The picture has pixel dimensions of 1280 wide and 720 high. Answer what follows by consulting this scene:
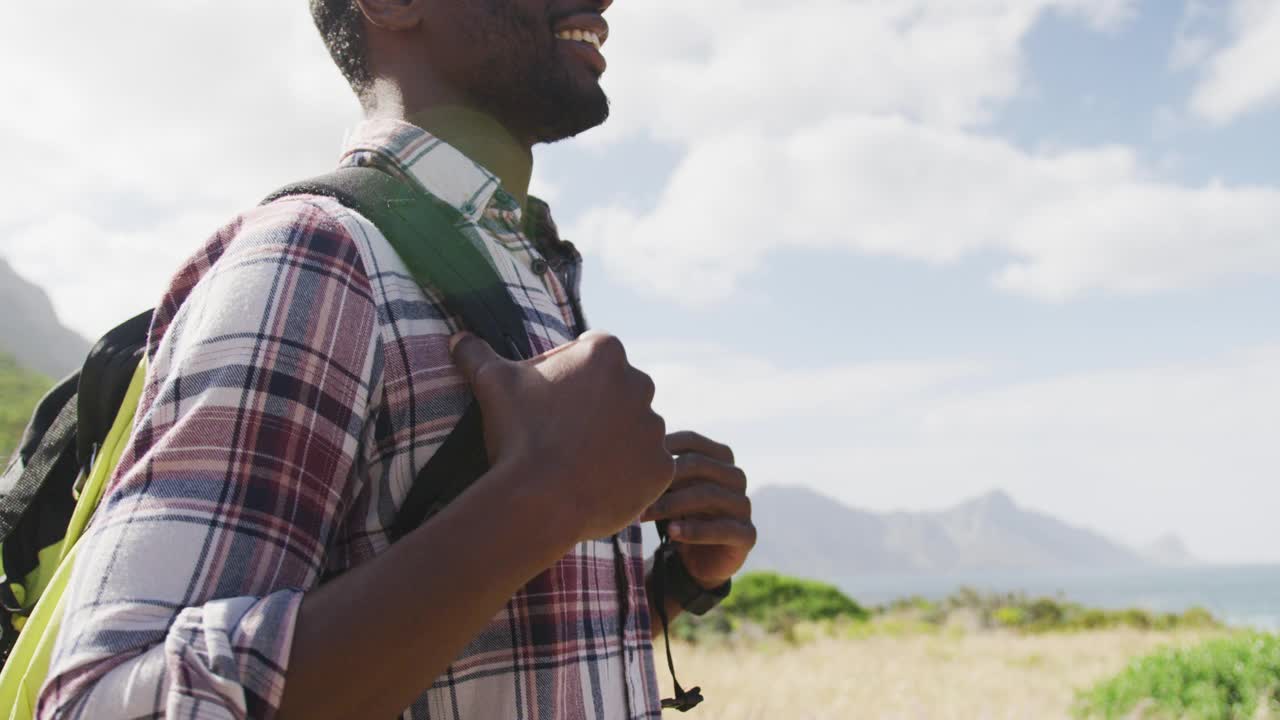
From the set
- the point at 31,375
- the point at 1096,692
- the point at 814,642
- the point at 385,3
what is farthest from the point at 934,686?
the point at 31,375

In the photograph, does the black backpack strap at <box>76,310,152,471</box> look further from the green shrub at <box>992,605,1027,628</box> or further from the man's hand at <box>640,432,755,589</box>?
the green shrub at <box>992,605,1027,628</box>

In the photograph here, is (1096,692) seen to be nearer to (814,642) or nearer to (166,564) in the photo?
(814,642)

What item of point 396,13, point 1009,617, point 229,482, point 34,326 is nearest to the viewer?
Result: point 229,482

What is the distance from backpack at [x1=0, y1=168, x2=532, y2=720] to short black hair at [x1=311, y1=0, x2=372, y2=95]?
1.56 ft

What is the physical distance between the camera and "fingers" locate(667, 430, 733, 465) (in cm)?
196

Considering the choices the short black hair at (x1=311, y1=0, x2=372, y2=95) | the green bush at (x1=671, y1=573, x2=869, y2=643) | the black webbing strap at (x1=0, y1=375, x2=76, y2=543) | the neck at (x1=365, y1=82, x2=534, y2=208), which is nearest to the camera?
the black webbing strap at (x1=0, y1=375, x2=76, y2=543)

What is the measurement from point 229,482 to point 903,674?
9.99 metres

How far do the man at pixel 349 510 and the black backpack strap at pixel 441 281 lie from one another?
0.03 m

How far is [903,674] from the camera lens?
10164 mm

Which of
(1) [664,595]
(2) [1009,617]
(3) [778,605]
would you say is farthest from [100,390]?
(2) [1009,617]

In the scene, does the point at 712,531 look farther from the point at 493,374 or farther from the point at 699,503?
the point at 493,374

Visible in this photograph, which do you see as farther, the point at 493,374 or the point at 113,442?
the point at 113,442

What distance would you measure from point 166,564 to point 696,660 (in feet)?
36.7

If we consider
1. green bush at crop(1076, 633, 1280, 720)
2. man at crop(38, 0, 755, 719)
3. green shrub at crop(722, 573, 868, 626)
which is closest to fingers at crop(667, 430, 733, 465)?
man at crop(38, 0, 755, 719)
